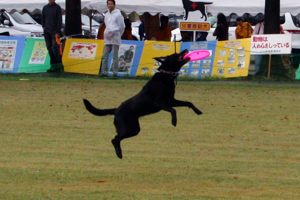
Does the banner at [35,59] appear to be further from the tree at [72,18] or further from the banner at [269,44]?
the banner at [269,44]

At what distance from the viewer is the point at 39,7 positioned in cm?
2131

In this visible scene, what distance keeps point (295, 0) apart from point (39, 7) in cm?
870

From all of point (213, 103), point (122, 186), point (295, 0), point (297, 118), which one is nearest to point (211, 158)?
point (122, 186)

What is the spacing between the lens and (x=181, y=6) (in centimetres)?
2069

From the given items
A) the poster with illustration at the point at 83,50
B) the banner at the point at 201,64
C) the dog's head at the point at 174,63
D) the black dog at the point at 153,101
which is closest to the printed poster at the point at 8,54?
the poster with illustration at the point at 83,50

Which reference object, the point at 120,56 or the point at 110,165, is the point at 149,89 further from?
the point at 120,56

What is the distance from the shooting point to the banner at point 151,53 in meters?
17.8

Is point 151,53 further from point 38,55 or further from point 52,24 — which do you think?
point 38,55

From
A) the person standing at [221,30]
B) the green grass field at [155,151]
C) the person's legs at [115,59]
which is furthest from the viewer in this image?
the person standing at [221,30]

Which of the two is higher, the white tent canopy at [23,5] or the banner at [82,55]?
the white tent canopy at [23,5]

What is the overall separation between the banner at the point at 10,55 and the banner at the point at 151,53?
3.77 metres

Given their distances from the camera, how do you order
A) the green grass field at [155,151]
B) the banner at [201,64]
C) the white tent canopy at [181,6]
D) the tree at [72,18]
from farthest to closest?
the white tent canopy at [181,6]
the tree at [72,18]
the banner at [201,64]
the green grass field at [155,151]

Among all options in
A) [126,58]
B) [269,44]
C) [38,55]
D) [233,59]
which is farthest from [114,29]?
[269,44]

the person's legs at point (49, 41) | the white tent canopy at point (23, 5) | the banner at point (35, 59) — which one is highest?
the white tent canopy at point (23, 5)
